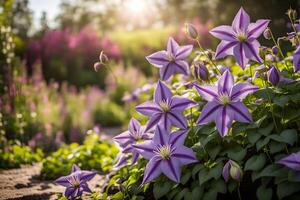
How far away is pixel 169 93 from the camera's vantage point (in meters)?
2.57

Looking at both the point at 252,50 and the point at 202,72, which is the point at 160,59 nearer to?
the point at 202,72

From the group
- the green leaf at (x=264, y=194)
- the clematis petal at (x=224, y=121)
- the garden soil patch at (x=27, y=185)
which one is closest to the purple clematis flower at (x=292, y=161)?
the green leaf at (x=264, y=194)

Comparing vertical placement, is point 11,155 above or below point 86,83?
above

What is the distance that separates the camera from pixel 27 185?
3854 millimetres

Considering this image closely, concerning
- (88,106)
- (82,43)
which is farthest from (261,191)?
(82,43)

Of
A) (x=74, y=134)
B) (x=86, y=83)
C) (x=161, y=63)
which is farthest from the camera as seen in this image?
(x=86, y=83)

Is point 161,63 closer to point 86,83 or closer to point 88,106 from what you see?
point 88,106

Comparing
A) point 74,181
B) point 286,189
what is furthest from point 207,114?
point 74,181

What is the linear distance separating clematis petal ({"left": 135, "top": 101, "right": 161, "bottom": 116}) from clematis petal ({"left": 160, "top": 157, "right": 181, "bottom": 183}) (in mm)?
282

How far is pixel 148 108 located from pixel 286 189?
847mm

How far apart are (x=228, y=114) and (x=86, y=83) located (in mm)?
9622

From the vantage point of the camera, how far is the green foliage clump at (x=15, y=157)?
4.48m

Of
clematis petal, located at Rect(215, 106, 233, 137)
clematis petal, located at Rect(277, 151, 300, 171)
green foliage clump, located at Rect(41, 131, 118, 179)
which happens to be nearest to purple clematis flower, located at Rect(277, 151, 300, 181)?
clematis petal, located at Rect(277, 151, 300, 171)

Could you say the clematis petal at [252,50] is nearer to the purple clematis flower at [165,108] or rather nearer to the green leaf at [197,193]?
the purple clematis flower at [165,108]
